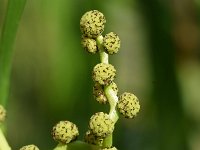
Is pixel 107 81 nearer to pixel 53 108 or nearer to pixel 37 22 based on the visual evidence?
pixel 53 108

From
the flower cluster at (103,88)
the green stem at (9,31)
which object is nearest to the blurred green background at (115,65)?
the green stem at (9,31)

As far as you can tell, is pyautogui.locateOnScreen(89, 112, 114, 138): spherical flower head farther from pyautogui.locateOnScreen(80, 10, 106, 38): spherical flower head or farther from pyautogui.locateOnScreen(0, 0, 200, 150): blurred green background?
pyautogui.locateOnScreen(0, 0, 200, 150): blurred green background

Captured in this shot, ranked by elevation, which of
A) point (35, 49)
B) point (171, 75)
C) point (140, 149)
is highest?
point (35, 49)

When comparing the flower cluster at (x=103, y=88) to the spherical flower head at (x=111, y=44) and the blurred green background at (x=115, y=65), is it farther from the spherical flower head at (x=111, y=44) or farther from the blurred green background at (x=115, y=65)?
the blurred green background at (x=115, y=65)

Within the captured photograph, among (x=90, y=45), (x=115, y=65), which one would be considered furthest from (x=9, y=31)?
(x=115, y=65)

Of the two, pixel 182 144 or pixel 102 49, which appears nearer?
pixel 102 49

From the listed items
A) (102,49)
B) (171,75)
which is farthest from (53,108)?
(102,49)

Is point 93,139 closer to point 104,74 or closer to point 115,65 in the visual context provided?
point 104,74
